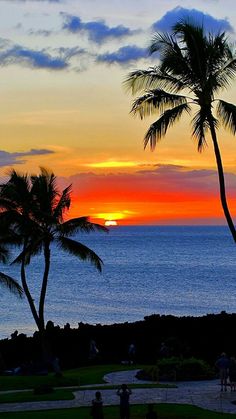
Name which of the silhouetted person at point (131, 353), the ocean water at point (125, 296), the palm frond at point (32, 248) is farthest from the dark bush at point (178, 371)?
the ocean water at point (125, 296)

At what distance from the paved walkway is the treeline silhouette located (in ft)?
31.7

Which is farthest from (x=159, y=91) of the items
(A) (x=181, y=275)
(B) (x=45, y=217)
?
(A) (x=181, y=275)

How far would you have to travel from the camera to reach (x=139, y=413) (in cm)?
2823

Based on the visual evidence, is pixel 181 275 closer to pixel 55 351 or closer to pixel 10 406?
pixel 55 351

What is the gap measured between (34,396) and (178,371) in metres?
7.85

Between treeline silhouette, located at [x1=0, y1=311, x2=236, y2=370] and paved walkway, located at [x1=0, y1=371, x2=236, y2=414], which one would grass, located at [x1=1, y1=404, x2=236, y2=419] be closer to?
paved walkway, located at [x1=0, y1=371, x2=236, y2=414]

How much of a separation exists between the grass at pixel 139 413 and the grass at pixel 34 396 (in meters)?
3.15

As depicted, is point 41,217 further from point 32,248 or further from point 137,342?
point 137,342

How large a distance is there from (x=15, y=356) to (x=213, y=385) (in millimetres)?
17606

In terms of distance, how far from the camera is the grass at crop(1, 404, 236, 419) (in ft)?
90.3

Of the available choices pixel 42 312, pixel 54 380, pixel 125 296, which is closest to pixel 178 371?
pixel 54 380

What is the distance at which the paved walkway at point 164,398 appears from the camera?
1193 inches

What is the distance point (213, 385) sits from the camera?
3553 cm

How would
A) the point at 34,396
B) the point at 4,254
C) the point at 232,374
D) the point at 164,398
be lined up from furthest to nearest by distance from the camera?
the point at 4,254
the point at 34,396
the point at 232,374
the point at 164,398
